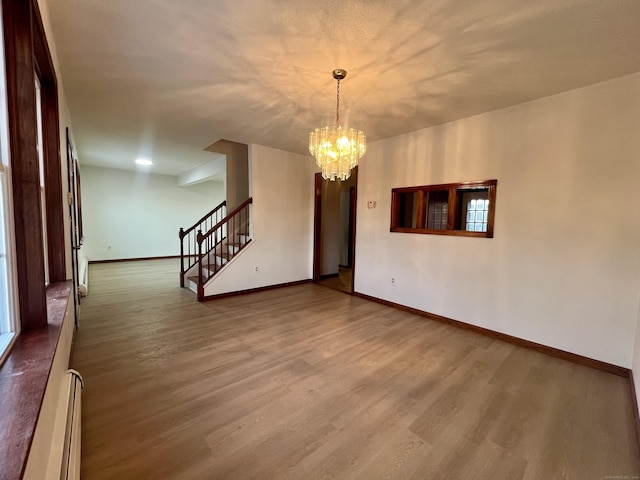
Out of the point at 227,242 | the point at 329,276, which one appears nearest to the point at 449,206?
the point at 329,276

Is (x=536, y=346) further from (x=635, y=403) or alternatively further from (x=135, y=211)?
(x=135, y=211)

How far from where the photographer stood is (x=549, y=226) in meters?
2.82

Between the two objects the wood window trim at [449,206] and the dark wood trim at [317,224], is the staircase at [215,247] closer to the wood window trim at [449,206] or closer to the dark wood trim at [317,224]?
the dark wood trim at [317,224]

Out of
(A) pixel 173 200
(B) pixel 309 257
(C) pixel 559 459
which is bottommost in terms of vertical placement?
(C) pixel 559 459

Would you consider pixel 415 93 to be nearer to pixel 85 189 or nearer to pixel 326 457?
pixel 326 457

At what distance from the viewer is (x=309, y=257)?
589 centimetres

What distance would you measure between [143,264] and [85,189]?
A: 2.48m

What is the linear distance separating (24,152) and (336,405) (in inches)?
91.5

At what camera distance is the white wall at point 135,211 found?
7.49 metres

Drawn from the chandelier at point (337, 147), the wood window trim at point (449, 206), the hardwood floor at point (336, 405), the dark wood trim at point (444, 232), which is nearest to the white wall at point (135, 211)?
the hardwood floor at point (336, 405)

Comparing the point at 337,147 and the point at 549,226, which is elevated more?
the point at 337,147

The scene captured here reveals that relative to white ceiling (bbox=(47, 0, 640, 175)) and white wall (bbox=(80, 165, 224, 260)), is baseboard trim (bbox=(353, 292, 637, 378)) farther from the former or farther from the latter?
white wall (bbox=(80, 165, 224, 260))

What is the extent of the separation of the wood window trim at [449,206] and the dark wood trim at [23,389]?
3.79 meters

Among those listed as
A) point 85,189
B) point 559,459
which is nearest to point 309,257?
point 559,459
